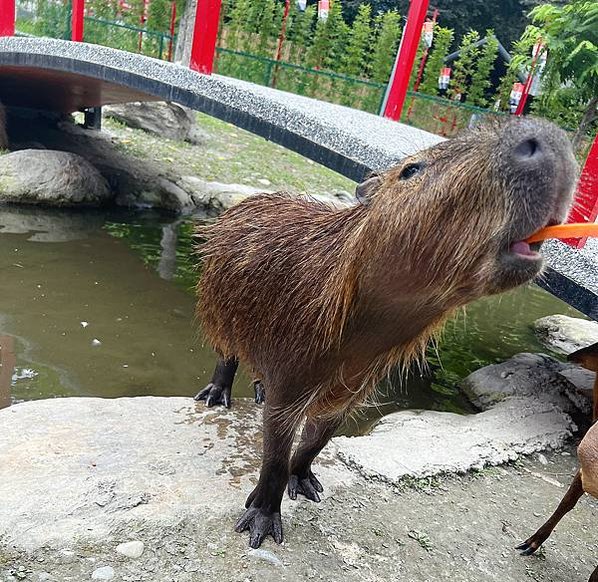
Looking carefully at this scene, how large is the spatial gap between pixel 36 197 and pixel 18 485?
216 inches

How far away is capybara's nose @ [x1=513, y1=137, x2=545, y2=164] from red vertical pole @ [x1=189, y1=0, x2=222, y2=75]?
3534mm

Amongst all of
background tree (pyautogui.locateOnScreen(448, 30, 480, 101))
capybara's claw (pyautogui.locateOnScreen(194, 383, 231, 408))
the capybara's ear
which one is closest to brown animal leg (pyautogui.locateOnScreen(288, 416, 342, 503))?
capybara's claw (pyautogui.locateOnScreen(194, 383, 231, 408))

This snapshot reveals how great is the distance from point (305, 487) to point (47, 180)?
5.80m

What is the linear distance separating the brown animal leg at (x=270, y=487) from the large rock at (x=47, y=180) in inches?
227

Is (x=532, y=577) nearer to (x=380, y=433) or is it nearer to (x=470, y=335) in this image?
(x=380, y=433)

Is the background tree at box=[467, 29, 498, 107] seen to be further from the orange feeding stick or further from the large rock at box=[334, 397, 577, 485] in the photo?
the orange feeding stick

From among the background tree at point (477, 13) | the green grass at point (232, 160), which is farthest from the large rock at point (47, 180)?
the background tree at point (477, 13)

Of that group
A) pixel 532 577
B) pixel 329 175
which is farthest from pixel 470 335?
pixel 329 175

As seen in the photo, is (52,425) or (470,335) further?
(470,335)

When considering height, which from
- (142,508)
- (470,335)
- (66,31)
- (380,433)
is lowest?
(470,335)

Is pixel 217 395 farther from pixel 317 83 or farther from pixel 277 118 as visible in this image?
pixel 317 83

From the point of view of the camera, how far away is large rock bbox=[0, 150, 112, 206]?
22.4ft

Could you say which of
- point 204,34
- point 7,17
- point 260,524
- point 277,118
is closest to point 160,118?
point 7,17

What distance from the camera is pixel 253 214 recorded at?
2.45 m
